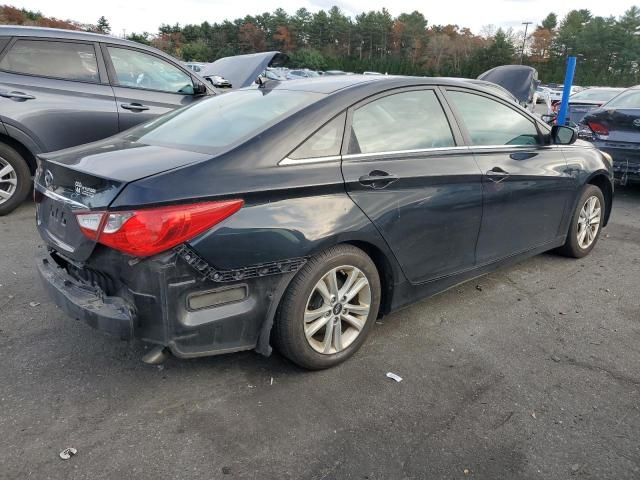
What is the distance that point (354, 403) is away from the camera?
261cm

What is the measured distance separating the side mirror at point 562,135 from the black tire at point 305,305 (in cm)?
223

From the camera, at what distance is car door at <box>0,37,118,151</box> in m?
5.21

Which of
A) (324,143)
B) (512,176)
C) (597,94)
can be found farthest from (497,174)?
(597,94)

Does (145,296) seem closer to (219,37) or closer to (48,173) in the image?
(48,173)

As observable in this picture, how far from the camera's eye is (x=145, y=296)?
2.31m

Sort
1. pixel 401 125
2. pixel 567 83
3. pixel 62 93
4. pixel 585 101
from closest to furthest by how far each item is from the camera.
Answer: pixel 401 125, pixel 62 93, pixel 567 83, pixel 585 101

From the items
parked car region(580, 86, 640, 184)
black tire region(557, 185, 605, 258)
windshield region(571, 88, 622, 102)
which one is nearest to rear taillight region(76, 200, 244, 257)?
black tire region(557, 185, 605, 258)

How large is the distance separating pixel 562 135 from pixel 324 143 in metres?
2.44

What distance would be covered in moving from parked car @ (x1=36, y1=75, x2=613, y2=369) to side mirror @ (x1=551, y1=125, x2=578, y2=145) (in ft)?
2.03

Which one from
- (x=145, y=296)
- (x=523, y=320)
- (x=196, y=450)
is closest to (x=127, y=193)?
(x=145, y=296)

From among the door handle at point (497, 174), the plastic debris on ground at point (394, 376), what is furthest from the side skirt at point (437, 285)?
the door handle at point (497, 174)

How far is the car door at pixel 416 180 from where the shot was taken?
2863 millimetres

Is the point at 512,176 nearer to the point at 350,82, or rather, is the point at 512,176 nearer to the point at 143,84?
the point at 350,82

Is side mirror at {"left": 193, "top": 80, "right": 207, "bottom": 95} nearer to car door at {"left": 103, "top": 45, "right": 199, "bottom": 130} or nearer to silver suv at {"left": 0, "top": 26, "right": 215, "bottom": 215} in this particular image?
car door at {"left": 103, "top": 45, "right": 199, "bottom": 130}
